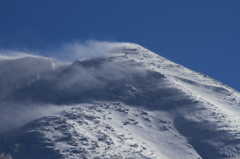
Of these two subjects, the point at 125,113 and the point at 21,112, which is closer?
the point at 125,113

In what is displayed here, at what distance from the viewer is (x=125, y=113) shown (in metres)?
55.1

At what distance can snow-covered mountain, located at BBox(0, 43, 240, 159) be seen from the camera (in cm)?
4516

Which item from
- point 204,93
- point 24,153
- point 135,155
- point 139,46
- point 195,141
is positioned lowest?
point 24,153

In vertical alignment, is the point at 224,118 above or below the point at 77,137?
above

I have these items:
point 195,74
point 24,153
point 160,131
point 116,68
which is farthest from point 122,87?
point 24,153

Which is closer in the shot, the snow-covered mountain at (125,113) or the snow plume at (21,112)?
the snow-covered mountain at (125,113)

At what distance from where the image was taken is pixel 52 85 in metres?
63.8

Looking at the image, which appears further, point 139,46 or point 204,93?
point 139,46

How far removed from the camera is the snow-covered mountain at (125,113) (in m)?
45.2

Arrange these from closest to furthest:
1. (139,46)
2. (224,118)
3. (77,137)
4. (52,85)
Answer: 1. (77,137)
2. (224,118)
3. (52,85)
4. (139,46)

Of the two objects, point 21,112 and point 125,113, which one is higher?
point 125,113

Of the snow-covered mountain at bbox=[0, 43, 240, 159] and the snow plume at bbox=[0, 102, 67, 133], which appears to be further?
the snow plume at bbox=[0, 102, 67, 133]

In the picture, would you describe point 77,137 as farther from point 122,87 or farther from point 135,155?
point 122,87

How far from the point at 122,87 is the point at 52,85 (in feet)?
33.5
